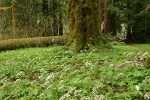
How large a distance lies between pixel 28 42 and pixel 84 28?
9.32 meters

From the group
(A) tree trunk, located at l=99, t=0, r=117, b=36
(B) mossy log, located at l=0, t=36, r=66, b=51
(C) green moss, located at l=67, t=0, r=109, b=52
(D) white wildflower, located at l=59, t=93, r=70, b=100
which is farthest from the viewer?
(A) tree trunk, located at l=99, t=0, r=117, b=36

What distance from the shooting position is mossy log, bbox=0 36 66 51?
21.6 meters

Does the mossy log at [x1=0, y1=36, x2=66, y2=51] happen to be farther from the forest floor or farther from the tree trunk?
the forest floor

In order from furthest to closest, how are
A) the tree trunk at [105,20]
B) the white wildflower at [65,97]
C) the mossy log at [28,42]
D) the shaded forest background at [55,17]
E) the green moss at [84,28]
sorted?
the shaded forest background at [55,17] < the tree trunk at [105,20] < the mossy log at [28,42] < the green moss at [84,28] < the white wildflower at [65,97]

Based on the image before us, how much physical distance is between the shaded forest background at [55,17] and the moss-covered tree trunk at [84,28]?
14174 millimetres

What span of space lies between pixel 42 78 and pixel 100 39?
19.3 ft

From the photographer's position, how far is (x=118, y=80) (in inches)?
283

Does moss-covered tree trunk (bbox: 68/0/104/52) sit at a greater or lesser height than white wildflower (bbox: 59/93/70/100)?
greater

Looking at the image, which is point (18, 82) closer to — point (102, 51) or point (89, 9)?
point (102, 51)

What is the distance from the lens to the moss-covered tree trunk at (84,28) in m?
13.6

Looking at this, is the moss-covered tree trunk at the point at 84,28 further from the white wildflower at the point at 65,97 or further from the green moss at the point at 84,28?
the white wildflower at the point at 65,97

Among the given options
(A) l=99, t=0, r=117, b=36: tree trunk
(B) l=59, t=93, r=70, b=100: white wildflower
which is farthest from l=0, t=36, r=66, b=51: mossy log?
(B) l=59, t=93, r=70, b=100: white wildflower

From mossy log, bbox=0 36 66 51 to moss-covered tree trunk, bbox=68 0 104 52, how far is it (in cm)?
871

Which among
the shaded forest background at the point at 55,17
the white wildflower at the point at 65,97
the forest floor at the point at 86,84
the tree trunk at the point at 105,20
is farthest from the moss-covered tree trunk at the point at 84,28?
the shaded forest background at the point at 55,17
